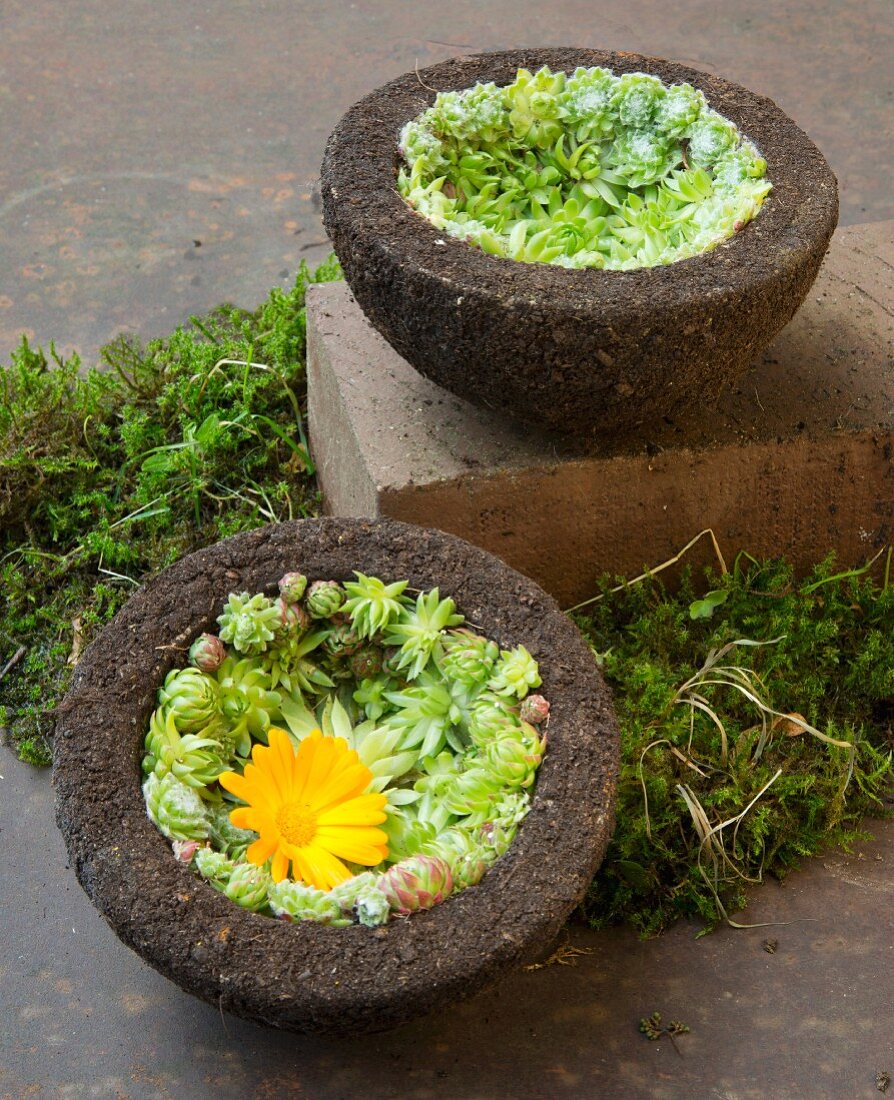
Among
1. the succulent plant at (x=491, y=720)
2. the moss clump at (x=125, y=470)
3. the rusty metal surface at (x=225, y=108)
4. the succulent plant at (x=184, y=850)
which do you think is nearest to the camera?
the succulent plant at (x=184, y=850)

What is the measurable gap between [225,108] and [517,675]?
9.08 feet

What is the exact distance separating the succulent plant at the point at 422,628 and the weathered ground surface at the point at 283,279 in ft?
1.66

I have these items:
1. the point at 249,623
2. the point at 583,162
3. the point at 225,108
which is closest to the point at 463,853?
the point at 249,623

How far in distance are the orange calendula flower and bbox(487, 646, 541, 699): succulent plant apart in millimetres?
215

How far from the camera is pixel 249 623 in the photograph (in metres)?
1.75

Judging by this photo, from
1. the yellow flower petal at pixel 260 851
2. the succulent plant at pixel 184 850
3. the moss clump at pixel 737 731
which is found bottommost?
the moss clump at pixel 737 731

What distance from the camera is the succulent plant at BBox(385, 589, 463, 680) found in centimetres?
177

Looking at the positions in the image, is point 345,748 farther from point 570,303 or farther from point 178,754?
point 570,303

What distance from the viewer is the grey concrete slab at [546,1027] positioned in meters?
1.75

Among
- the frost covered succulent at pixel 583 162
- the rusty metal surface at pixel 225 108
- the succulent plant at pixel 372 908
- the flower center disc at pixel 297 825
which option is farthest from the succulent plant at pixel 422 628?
the rusty metal surface at pixel 225 108

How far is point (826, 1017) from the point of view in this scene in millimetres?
1831

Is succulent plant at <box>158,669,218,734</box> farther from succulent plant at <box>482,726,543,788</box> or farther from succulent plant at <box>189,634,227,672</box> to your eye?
succulent plant at <box>482,726,543,788</box>

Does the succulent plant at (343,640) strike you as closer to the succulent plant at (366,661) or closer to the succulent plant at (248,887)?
the succulent plant at (366,661)

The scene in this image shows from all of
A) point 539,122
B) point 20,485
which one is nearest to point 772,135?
point 539,122
